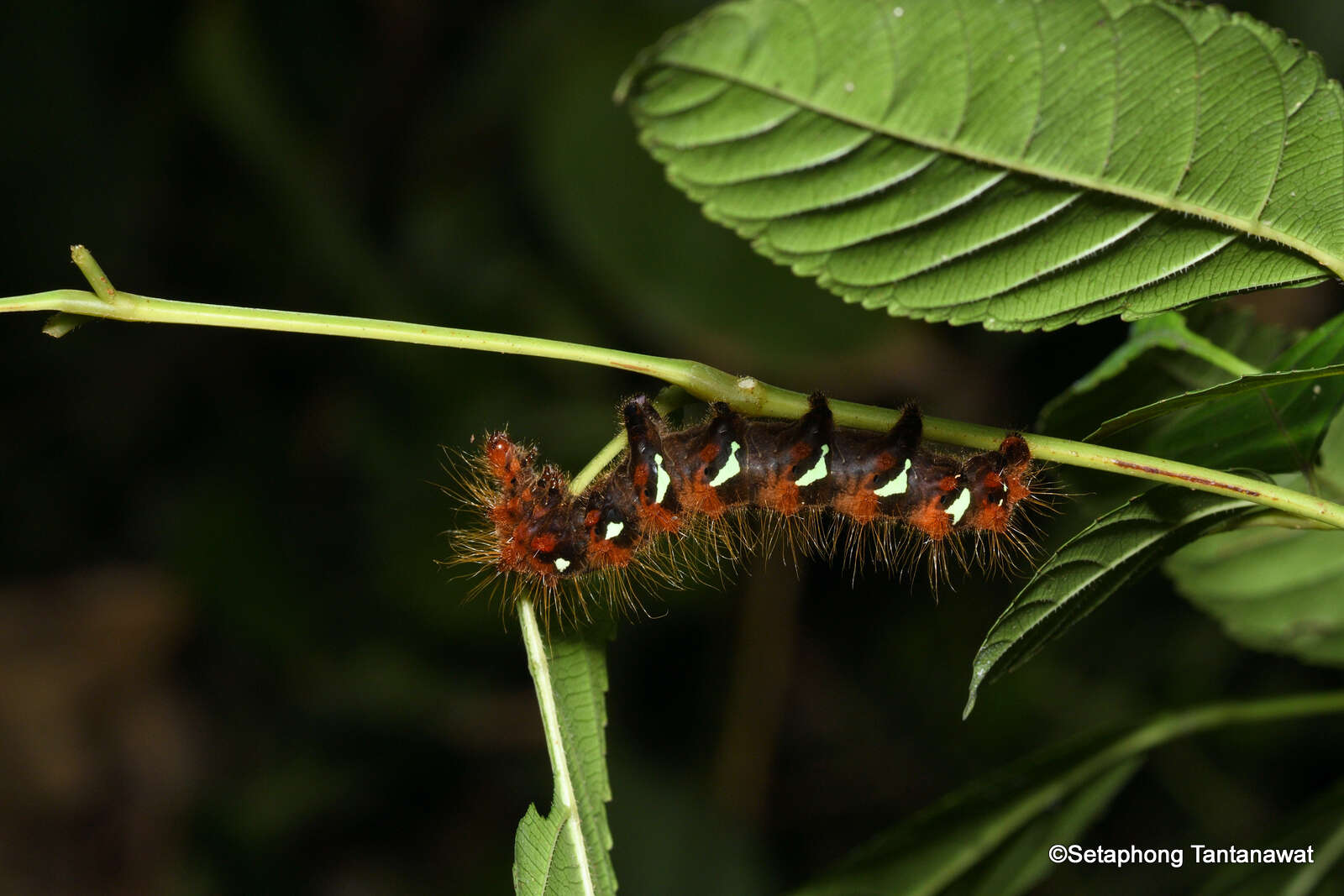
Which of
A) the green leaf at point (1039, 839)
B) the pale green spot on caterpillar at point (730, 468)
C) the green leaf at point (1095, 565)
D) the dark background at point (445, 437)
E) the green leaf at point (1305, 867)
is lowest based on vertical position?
the green leaf at point (1305, 867)

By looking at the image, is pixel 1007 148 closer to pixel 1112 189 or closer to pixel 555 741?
pixel 1112 189

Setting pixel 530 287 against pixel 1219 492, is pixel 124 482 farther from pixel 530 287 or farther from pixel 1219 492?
pixel 1219 492

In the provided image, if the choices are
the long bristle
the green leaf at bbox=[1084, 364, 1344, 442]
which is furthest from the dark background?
the green leaf at bbox=[1084, 364, 1344, 442]

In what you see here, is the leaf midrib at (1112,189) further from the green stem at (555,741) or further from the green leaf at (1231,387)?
the green stem at (555,741)

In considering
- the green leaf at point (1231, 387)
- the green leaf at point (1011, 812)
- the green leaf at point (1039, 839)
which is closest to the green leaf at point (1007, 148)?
the green leaf at point (1231, 387)

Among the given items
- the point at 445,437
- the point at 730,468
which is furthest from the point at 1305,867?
the point at 445,437

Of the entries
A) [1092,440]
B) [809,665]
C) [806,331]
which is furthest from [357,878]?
[1092,440]

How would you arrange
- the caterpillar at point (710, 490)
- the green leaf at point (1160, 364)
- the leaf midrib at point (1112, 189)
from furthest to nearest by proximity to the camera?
the caterpillar at point (710, 490), the green leaf at point (1160, 364), the leaf midrib at point (1112, 189)

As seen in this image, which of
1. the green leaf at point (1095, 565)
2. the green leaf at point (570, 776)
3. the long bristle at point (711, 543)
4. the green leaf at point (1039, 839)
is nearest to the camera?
the green leaf at point (1095, 565)
